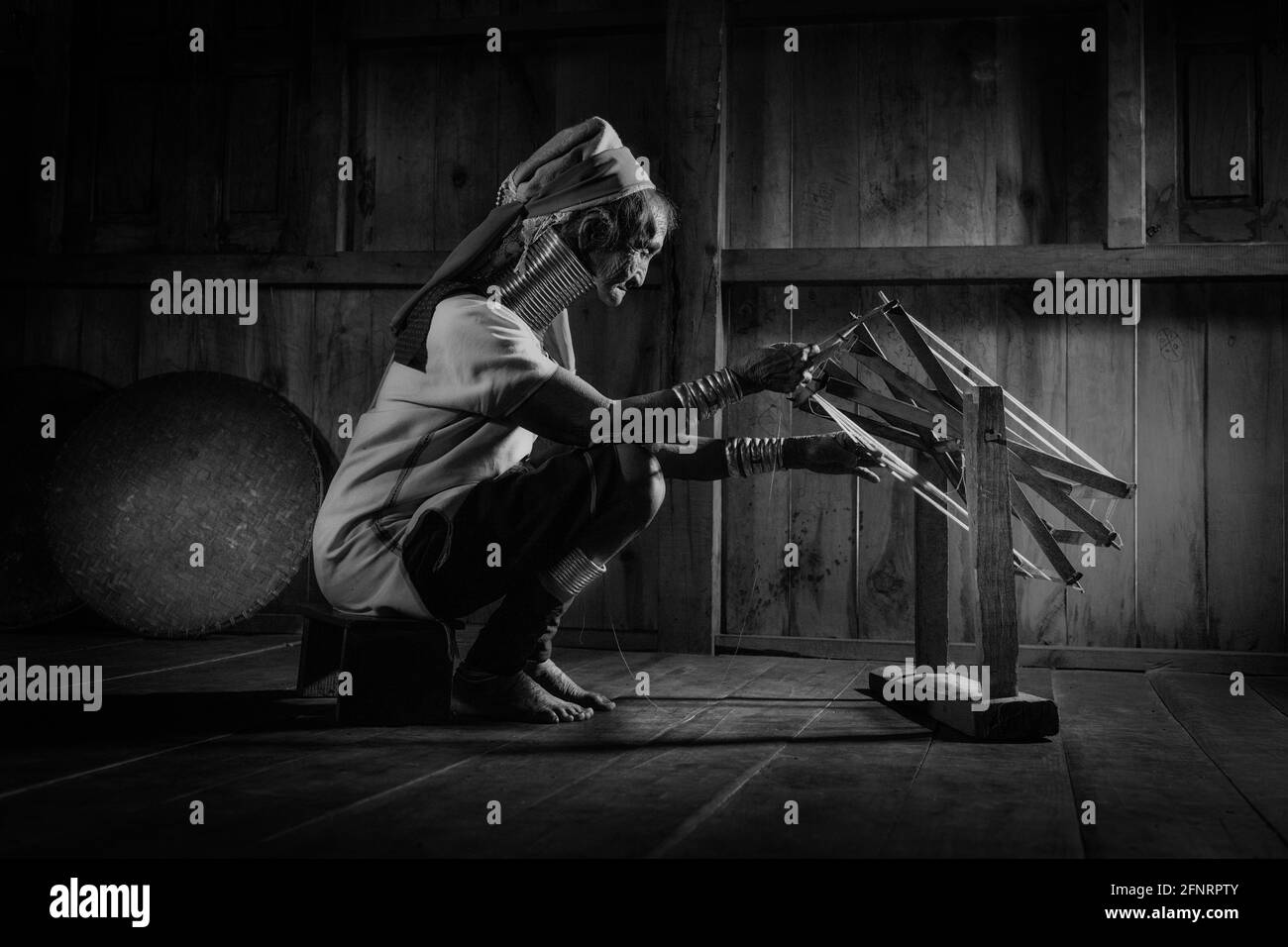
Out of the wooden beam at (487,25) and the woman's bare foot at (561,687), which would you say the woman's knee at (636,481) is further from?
the wooden beam at (487,25)

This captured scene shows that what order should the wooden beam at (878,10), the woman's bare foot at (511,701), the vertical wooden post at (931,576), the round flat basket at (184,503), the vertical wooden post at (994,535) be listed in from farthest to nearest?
the round flat basket at (184,503), the wooden beam at (878,10), the vertical wooden post at (931,576), the woman's bare foot at (511,701), the vertical wooden post at (994,535)

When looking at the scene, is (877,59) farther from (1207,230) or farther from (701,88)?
(1207,230)

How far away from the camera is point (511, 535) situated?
2.10m

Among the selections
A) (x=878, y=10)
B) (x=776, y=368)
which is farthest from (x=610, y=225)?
(x=878, y=10)

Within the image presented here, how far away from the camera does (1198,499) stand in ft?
10.4

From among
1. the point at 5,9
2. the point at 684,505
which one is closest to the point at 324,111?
the point at 5,9

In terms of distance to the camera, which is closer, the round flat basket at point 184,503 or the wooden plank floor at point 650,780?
the wooden plank floor at point 650,780

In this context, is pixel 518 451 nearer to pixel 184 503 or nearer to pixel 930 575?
pixel 930 575

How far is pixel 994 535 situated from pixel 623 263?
93cm

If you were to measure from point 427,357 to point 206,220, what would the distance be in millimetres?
1979

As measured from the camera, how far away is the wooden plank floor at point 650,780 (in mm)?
1378

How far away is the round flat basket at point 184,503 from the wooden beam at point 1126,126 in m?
2.55

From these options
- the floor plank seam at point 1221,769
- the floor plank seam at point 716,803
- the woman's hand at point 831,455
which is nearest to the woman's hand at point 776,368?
the woman's hand at point 831,455

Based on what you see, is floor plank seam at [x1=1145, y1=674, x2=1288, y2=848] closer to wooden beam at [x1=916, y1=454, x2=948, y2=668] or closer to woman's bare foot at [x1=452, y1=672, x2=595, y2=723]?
wooden beam at [x1=916, y1=454, x2=948, y2=668]
